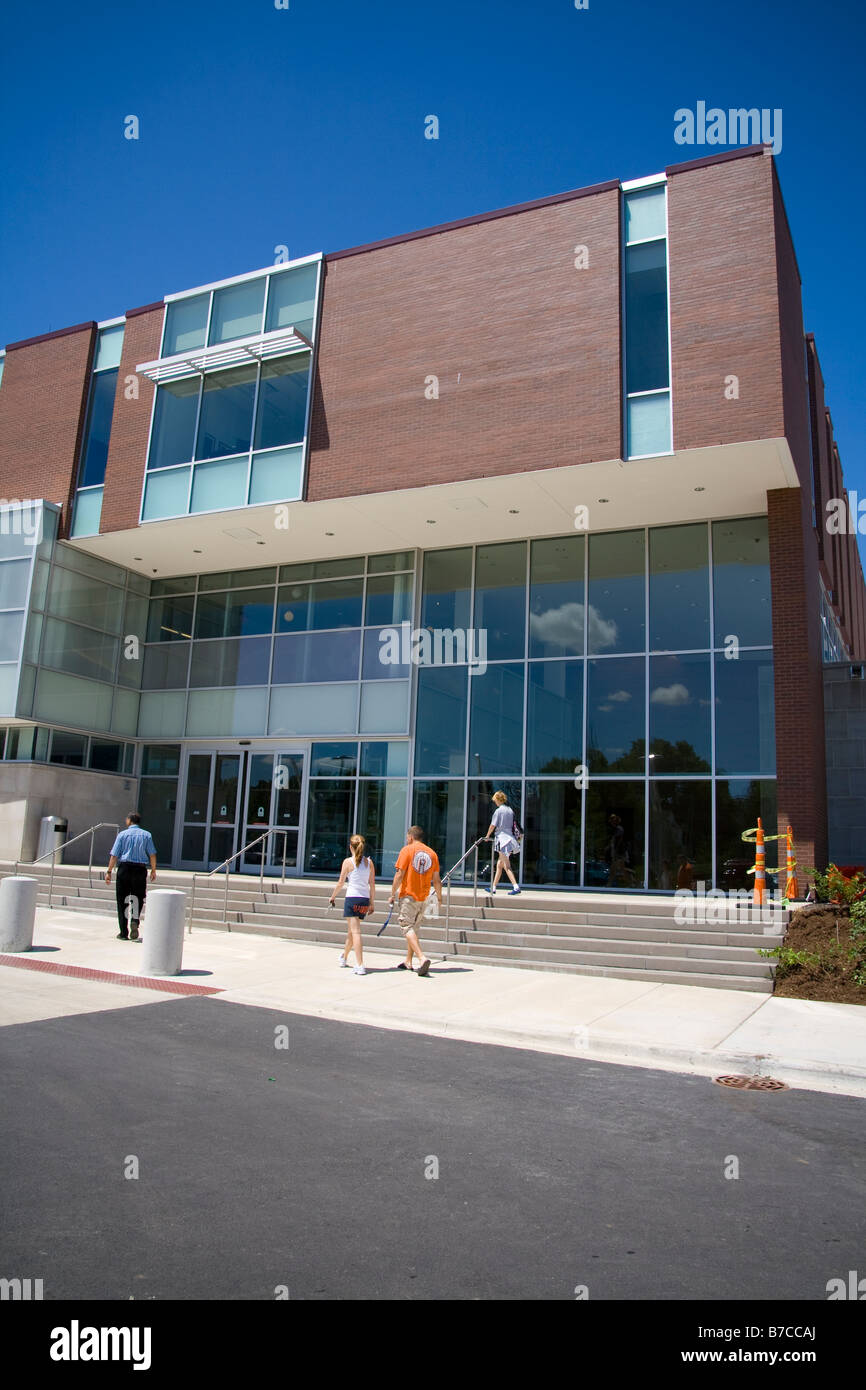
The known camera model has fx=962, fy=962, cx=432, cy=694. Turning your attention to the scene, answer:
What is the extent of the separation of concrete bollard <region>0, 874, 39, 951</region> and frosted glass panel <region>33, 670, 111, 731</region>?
28.8ft

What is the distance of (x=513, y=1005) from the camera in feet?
33.6

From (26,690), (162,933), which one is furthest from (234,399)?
(162,933)

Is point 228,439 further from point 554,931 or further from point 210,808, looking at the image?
point 554,931

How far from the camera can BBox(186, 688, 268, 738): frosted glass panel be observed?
22.8 m

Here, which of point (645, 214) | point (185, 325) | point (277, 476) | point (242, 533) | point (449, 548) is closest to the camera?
point (645, 214)

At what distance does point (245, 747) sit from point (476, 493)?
8714mm

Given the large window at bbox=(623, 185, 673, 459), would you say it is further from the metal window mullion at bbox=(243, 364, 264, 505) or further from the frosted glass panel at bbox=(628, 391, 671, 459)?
the metal window mullion at bbox=(243, 364, 264, 505)

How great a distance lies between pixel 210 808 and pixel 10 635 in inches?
235

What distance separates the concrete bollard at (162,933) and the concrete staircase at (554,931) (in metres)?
3.72

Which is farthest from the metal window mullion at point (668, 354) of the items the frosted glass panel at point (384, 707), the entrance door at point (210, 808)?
the entrance door at point (210, 808)

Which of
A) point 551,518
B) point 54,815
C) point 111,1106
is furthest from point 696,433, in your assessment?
point 54,815

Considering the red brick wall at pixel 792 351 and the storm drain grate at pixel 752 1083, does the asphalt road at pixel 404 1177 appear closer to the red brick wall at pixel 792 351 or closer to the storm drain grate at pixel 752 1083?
the storm drain grate at pixel 752 1083

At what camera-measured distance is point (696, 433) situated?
52.2ft

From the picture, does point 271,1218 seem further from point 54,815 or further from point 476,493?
point 54,815
